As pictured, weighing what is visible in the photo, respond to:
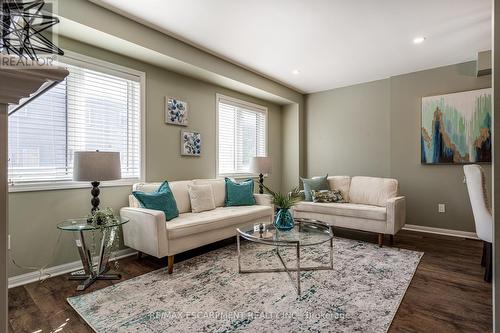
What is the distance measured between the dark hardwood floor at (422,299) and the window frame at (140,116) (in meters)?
0.86

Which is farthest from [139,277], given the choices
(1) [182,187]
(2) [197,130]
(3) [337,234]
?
(3) [337,234]

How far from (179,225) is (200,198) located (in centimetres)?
79

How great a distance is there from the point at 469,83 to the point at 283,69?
2.64 m

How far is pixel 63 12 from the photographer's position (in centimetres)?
226

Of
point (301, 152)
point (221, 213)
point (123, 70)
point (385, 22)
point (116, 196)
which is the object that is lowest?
point (221, 213)

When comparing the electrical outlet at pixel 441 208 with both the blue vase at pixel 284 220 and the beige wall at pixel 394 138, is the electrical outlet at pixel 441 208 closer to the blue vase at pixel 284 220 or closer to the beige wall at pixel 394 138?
the beige wall at pixel 394 138

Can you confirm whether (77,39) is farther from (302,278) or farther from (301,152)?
(301,152)

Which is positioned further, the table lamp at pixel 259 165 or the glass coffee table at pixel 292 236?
the table lamp at pixel 259 165

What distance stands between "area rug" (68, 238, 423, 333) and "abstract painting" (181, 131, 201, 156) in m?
1.59

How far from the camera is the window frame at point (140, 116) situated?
2463mm

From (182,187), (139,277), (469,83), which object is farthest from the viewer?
(469,83)

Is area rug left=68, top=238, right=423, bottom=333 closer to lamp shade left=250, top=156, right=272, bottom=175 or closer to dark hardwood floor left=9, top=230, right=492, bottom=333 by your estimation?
dark hardwood floor left=9, top=230, right=492, bottom=333
